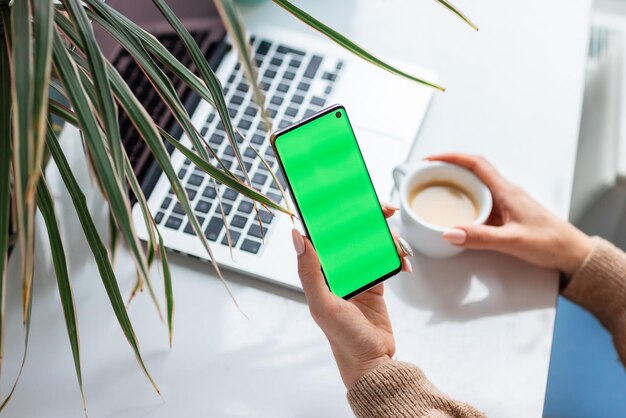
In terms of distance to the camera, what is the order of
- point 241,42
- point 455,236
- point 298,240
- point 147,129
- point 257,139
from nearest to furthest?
point 241,42 < point 147,129 < point 298,240 < point 455,236 < point 257,139

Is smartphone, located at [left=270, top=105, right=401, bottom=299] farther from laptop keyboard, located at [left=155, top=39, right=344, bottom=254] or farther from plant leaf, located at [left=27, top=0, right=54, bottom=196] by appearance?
plant leaf, located at [left=27, top=0, right=54, bottom=196]

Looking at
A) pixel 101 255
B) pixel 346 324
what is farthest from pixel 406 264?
pixel 101 255

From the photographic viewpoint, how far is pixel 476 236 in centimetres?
75

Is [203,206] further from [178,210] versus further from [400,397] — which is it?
[400,397]

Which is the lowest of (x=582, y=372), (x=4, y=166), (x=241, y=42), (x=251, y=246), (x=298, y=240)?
(x=582, y=372)

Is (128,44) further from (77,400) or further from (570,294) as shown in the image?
(570,294)

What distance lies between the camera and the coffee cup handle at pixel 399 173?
777 millimetres

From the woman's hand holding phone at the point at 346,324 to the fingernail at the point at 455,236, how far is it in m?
0.05

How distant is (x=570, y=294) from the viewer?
32.4 inches

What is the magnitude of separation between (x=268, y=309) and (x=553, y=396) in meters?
0.38

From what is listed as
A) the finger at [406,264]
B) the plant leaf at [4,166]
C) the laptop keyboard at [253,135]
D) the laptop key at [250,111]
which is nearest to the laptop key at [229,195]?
the laptop keyboard at [253,135]

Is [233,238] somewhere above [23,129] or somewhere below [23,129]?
below

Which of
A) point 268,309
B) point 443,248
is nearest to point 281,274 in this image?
point 268,309

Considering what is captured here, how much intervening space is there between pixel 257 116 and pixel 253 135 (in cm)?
3
